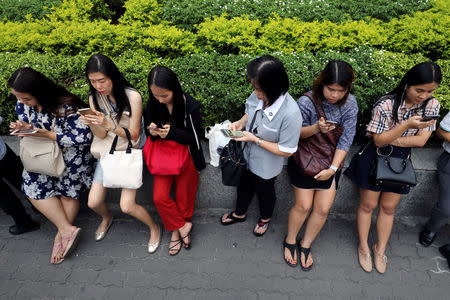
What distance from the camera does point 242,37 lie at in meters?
4.75

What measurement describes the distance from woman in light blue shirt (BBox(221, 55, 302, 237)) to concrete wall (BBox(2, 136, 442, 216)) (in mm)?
456

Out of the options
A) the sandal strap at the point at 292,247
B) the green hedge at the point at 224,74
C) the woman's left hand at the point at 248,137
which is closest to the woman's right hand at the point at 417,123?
the green hedge at the point at 224,74

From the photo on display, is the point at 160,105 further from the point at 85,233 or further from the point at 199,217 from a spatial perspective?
the point at 85,233

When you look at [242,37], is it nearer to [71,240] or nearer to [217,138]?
[217,138]

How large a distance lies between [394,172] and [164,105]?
2387mm

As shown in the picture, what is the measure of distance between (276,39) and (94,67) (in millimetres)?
3163

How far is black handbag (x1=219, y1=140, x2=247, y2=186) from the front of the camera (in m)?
2.99

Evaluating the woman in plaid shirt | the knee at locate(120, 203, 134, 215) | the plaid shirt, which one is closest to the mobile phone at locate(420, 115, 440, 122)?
the woman in plaid shirt

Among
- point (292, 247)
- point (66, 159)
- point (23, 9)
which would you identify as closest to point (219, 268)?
point (292, 247)

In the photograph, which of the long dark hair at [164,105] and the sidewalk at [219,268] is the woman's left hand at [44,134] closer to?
the long dark hair at [164,105]

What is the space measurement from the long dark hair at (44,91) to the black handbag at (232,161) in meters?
1.66

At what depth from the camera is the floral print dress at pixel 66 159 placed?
304 centimetres

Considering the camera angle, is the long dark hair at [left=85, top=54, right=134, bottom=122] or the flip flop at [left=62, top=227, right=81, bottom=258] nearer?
the long dark hair at [left=85, top=54, right=134, bottom=122]

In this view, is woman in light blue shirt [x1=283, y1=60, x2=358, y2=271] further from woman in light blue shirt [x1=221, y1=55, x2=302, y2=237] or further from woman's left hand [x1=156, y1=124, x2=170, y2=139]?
woman's left hand [x1=156, y1=124, x2=170, y2=139]
